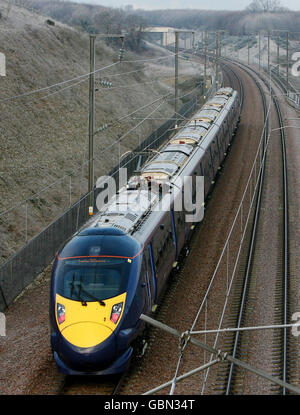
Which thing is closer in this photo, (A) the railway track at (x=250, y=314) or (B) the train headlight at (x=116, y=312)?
(B) the train headlight at (x=116, y=312)

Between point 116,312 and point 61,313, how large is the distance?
137 centimetres

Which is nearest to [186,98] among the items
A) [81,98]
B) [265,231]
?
[81,98]

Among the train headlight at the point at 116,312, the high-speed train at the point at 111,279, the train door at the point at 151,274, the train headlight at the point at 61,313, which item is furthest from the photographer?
the train door at the point at 151,274

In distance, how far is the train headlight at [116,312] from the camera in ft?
49.6

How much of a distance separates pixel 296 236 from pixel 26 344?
13932 mm

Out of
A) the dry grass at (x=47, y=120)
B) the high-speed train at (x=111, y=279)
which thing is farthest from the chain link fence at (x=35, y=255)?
the high-speed train at (x=111, y=279)

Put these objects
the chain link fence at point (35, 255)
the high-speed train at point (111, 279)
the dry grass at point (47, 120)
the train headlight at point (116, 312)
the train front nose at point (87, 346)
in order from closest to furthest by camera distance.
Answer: the train front nose at point (87, 346) < the high-speed train at point (111, 279) < the train headlight at point (116, 312) < the chain link fence at point (35, 255) < the dry grass at point (47, 120)

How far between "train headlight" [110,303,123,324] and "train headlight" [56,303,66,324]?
3.88 feet

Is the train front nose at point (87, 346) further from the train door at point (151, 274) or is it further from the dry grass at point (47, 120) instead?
the dry grass at point (47, 120)

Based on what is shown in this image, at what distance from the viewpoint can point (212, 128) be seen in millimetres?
34500

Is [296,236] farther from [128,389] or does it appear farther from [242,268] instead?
[128,389]

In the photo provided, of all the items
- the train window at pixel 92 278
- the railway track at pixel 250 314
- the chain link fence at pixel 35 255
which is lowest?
the railway track at pixel 250 314

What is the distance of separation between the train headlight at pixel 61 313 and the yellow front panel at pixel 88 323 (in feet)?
0.21

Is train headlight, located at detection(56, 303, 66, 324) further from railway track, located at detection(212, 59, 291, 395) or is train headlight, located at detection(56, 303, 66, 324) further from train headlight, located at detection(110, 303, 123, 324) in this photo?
railway track, located at detection(212, 59, 291, 395)
